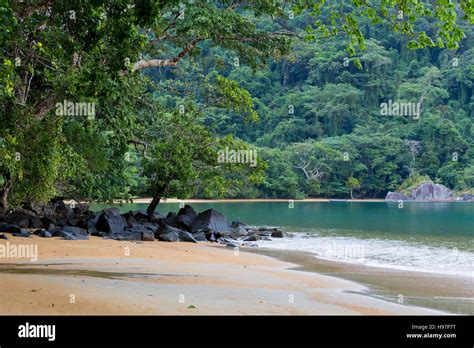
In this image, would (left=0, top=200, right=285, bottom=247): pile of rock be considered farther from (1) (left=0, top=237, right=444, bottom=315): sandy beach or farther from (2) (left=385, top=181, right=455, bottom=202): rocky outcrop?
(2) (left=385, top=181, right=455, bottom=202): rocky outcrop

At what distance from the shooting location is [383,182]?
95.7 metres

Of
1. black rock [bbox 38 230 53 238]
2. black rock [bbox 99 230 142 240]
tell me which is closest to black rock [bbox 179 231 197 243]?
black rock [bbox 99 230 142 240]

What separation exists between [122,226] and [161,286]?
14300mm

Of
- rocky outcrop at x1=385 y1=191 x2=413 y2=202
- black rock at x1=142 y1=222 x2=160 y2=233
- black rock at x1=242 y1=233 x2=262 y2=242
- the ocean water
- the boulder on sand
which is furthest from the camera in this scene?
rocky outcrop at x1=385 y1=191 x2=413 y2=202

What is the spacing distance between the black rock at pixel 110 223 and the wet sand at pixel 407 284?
6671 mm

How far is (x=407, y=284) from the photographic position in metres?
14.2

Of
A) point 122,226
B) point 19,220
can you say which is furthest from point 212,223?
point 19,220

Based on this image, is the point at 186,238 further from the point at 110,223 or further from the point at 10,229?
the point at 10,229

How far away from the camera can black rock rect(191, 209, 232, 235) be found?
29339 mm

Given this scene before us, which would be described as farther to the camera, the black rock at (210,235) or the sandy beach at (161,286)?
the black rock at (210,235)

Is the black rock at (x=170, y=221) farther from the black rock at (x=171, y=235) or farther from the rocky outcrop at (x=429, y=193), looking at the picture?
the rocky outcrop at (x=429, y=193)

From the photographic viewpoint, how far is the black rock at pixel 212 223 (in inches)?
1155

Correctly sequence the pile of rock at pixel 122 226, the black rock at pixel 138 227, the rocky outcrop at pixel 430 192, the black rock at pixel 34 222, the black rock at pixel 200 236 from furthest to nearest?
the rocky outcrop at pixel 430 192 → the black rock at pixel 200 236 → the black rock at pixel 138 227 → the black rock at pixel 34 222 → the pile of rock at pixel 122 226

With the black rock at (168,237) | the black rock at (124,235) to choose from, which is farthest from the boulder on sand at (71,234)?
the black rock at (168,237)
